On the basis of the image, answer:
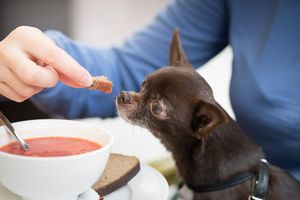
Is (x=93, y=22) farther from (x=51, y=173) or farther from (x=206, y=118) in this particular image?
(x=51, y=173)

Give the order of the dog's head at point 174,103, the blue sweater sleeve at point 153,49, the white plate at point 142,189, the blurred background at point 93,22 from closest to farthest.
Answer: the white plate at point 142,189, the dog's head at point 174,103, the blue sweater sleeve at point 153,49, the blurred background at point 93,22

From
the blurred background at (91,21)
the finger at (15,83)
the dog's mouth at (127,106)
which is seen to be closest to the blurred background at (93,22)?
the blurred background at (91,21)

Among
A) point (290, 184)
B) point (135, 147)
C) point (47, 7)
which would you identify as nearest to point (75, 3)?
point (47, 7)

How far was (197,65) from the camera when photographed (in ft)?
4.20

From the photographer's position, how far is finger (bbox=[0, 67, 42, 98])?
638 millimetres

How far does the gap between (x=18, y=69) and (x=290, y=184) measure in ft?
1.91

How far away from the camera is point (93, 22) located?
227cm

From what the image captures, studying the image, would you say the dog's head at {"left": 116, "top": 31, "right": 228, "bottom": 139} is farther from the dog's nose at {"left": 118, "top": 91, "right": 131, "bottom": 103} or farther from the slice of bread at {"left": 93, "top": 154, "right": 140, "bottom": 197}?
the slice of bread at {"left": 93, "top": 154, "right": 140, "bottom": 197}

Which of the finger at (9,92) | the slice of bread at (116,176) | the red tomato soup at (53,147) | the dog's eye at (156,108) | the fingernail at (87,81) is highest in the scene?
the fingernail at (87,81)

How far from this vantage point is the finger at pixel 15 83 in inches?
25.1

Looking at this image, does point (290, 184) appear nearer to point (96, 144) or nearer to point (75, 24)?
point (96, 144)

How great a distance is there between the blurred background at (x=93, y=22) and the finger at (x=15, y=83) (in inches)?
22.6

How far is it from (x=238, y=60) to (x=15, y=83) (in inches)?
23.1

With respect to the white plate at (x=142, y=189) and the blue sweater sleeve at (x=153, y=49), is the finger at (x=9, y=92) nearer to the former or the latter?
the white plate at (x=142, y=189)
